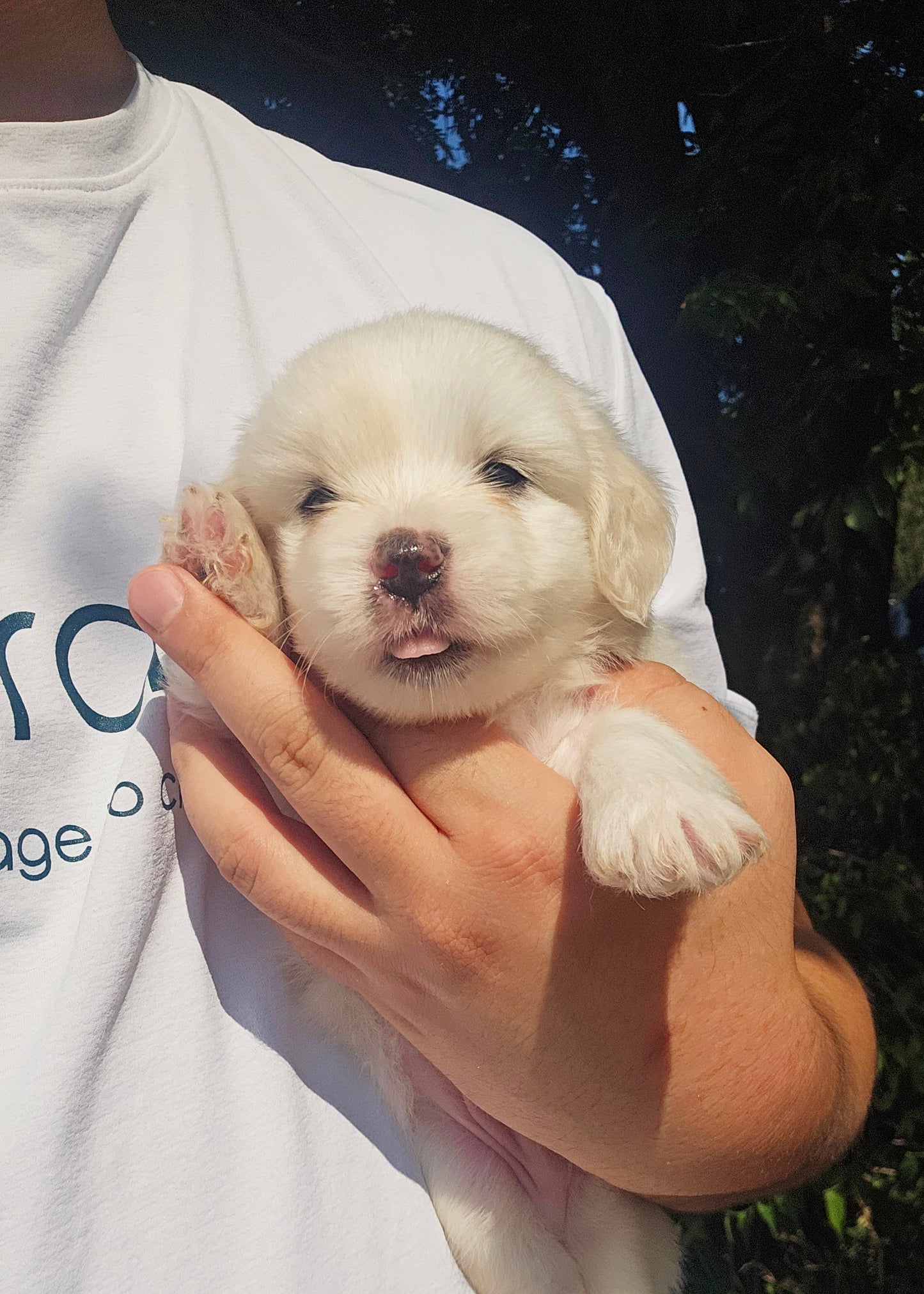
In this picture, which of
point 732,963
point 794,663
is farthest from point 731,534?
point 732,963

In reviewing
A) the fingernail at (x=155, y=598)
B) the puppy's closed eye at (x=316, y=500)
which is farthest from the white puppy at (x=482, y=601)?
the fingernail at (x=155, y=598)

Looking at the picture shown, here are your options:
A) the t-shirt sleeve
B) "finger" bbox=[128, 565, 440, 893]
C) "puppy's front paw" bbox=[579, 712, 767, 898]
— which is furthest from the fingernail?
the t-shirt sleeve

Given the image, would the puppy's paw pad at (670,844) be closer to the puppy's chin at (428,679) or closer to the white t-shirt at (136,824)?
the puppy's chin at (428,679)

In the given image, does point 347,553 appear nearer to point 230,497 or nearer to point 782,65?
point 230,497

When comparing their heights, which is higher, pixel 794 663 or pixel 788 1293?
pixel 794 663

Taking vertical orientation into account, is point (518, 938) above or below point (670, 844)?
below

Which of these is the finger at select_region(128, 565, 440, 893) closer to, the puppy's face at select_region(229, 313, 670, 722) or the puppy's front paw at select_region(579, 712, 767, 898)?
the puppy's face at select_region(229, 313, 670, 722)

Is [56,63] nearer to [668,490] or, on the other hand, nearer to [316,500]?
[316,500]

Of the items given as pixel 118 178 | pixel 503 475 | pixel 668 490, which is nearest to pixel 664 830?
pixel 503 475
